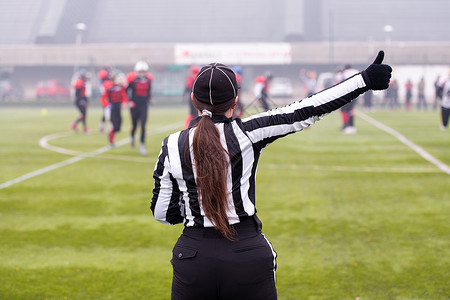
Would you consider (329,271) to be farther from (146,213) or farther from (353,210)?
(146,213)

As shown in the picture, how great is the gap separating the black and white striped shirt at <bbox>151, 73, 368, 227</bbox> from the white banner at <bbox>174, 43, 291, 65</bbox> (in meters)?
57.1

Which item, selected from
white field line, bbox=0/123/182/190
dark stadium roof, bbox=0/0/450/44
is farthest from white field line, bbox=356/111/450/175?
dark stadium roof, bbox=0/0/450/44

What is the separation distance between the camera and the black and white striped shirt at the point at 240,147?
9.29 ft

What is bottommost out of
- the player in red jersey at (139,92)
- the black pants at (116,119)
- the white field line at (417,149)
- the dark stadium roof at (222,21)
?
the white field line at (417,149)

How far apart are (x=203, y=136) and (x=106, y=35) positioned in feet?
250

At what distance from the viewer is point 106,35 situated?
76.4 meters

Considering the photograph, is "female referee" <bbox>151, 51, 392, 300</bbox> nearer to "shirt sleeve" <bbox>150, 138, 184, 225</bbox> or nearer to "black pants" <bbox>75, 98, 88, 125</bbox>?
"shirt sleeve" <bbox>150, 138, 184, 225</bbox>

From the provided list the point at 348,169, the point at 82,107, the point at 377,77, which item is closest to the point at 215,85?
the point at 377,77

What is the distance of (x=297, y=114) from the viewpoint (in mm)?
2904

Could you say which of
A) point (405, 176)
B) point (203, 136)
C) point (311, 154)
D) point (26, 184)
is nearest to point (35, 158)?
point (26, 184)

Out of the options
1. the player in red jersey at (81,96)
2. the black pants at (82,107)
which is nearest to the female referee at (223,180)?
the black pants at (82,107)

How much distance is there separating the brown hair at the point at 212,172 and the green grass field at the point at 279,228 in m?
2.49

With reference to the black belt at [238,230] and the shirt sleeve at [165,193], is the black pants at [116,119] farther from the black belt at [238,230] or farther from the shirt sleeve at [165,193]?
the black belt at [238,230]

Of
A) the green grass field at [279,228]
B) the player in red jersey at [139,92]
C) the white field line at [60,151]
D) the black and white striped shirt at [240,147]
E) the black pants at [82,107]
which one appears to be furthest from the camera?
the black pants at [82,107]
